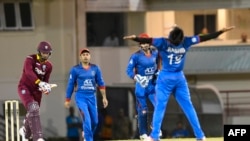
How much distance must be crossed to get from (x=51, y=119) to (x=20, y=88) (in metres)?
14.2

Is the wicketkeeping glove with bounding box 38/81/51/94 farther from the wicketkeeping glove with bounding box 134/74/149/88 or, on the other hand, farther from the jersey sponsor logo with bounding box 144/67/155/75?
the jersey sponsor logo with bounding box 144/67/155/75

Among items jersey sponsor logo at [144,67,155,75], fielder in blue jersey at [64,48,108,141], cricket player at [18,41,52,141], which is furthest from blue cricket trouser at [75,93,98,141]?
jersey sponsor logo at [144,67,155,75]

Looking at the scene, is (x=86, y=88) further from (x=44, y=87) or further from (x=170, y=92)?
(x=170, y=92)

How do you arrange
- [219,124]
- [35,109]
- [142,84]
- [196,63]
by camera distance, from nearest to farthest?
[35,109] < [142,84] < [219,124] < [196,63]

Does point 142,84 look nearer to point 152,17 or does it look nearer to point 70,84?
point 70,84

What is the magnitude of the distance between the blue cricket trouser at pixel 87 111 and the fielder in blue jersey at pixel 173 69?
149cm

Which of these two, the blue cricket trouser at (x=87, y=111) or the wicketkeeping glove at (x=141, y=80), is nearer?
the blue cricket trouser at (x=87, y=111)

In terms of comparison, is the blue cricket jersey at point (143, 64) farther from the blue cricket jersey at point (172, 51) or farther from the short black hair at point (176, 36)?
the short black hair at point (176, 36)

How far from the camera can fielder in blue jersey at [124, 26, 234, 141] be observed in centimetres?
1569

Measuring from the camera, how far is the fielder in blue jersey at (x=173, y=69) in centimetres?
1569

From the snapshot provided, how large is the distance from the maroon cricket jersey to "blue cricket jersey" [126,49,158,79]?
6.57 ft

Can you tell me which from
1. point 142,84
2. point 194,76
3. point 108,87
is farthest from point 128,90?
point 142,84

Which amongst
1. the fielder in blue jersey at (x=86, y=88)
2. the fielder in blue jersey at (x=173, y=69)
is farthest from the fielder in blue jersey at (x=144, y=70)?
the fielder in blue jersey at (x=173, y=69)

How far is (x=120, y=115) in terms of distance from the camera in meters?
30.5
